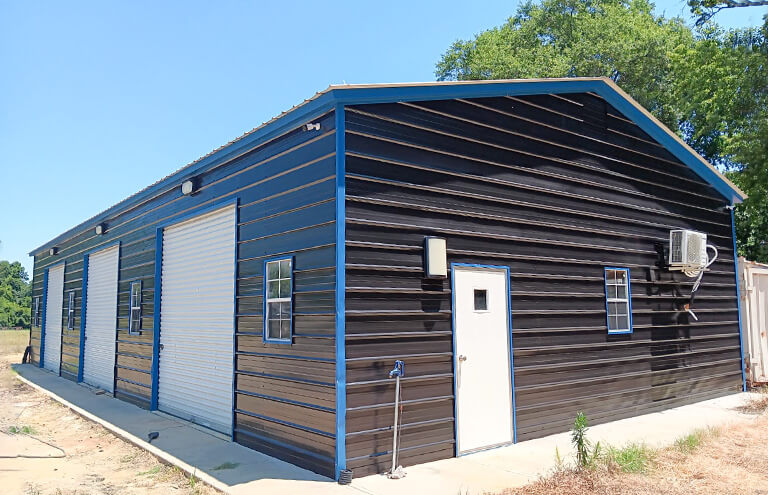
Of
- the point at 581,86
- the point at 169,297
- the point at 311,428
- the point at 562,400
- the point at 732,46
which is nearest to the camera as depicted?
the point at 311,428

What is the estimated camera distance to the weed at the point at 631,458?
19.3ft

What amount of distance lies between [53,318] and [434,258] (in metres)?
16.7

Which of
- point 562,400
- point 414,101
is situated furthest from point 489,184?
point 562,400

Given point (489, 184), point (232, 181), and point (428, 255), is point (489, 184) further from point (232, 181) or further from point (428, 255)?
point (232, 181)

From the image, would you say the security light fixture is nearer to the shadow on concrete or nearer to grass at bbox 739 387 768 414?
the shadow on concrete

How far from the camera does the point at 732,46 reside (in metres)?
19.0

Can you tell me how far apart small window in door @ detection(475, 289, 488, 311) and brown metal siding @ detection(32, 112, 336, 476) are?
2113 mm

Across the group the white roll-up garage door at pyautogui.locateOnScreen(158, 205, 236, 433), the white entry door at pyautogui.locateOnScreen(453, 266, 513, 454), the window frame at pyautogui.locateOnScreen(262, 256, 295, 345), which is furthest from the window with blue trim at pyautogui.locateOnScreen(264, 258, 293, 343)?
the white entry door at pyautogui.locateOnScreen(453, 266, 513, 454)

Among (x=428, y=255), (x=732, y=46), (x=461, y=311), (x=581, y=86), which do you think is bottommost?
(x=461, y=311)

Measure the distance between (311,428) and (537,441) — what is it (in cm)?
314

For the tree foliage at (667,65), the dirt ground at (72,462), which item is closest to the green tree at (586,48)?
the tree foliage at (667,65)

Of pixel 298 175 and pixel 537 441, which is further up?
pixel 298 175

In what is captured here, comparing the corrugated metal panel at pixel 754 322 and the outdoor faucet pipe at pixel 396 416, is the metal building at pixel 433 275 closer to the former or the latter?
the outdoor faucet pipe at pixel 396 416

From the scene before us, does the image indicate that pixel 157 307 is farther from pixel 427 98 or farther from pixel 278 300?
pixel 427 98
